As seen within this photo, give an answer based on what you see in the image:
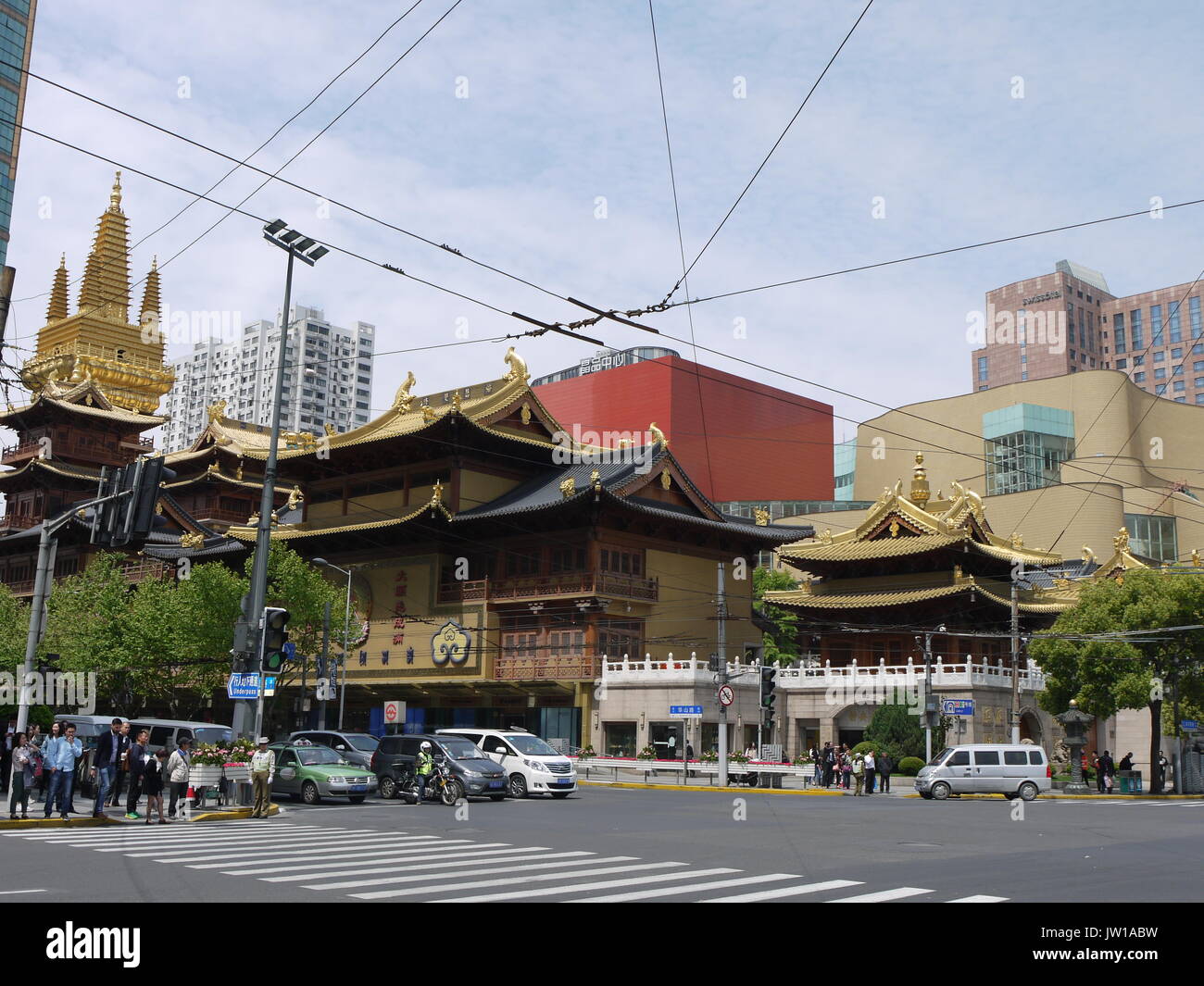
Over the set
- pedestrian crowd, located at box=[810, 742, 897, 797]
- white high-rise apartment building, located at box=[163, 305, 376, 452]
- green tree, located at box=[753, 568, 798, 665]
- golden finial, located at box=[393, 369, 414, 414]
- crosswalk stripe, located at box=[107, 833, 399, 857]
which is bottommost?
pedestrian crowd, located at box=[810, 742, 897, 797]

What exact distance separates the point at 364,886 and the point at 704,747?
37539 millimetres

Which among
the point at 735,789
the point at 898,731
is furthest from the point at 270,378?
the point at 735,789

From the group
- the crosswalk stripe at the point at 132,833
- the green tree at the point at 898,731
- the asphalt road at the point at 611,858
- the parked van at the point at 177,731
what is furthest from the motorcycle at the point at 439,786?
the green tree at the point at 898,731

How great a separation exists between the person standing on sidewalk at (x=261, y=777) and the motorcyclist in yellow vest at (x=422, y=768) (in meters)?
4.88

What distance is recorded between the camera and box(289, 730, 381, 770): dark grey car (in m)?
32.2

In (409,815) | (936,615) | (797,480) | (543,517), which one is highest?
(797,480)

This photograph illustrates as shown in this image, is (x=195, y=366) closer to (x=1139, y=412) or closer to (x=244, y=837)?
(x=1139, y=412)

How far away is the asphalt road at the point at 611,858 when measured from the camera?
12.3 metres

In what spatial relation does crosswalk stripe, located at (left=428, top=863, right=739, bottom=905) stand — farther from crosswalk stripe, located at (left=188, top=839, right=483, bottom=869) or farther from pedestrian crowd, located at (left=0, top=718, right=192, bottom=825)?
pedestrian crowd, located at (left=0, top=718, right=192, bottom=825)

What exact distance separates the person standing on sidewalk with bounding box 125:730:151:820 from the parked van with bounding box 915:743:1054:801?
23950 millimetres

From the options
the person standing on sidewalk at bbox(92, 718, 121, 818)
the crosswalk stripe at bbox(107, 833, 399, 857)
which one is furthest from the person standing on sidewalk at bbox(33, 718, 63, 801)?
the crosswalk stripe at bbox(107, 833, 399, 857)

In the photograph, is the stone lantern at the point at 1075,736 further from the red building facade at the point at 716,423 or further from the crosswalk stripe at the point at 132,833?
the red building facade at the point at 716,423

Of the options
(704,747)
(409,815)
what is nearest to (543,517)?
(704,747)

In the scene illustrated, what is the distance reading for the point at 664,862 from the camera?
15.3 metres
